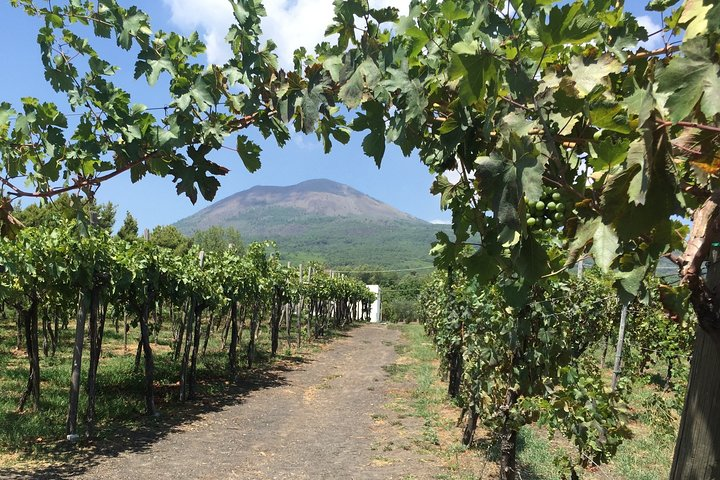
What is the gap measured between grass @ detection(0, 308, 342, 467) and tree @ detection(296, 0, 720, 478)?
6.46 metres

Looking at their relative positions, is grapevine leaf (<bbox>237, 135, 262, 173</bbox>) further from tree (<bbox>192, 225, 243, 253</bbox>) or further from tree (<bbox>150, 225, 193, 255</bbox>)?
tree (<bbox>192, 225, 243, 253</bbox>)

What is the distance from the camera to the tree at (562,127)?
840 millimetres

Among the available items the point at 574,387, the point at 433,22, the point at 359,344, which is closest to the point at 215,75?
the point at 433,22

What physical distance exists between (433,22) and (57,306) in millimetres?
10006

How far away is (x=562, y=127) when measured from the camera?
1213mm

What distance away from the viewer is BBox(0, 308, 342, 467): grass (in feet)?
21.2

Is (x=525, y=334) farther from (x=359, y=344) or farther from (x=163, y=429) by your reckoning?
(x=359, y=344)

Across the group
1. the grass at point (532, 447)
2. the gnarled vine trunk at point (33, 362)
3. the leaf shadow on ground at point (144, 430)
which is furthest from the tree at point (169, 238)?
the grass at point (532, 447)

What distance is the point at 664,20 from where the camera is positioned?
140 centimetres

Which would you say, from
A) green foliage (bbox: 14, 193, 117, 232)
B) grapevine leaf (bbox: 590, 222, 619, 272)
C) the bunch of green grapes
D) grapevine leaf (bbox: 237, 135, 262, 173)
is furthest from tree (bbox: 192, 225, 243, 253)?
grapevine leaf (bbox: 590, 222, 619, 272)

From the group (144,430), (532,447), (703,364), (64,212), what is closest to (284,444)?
(144,430)

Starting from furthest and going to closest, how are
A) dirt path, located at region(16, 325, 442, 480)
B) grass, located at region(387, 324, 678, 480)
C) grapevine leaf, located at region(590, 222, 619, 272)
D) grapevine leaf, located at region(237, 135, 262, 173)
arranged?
1. grass, located at region(387, 324, 678, 480)
2. dirt path, located at region(16, 325, 442, 480)
3. grapevine leaf, located at region(237, 135, 262, 173)
4. grapevine leaf, located at region(590, 222, 619, 272)

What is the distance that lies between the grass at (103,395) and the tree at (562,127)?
6456 millimetres

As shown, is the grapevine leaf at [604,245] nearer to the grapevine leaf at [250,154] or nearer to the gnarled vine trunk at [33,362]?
the grapevine leaf at [250,154]
